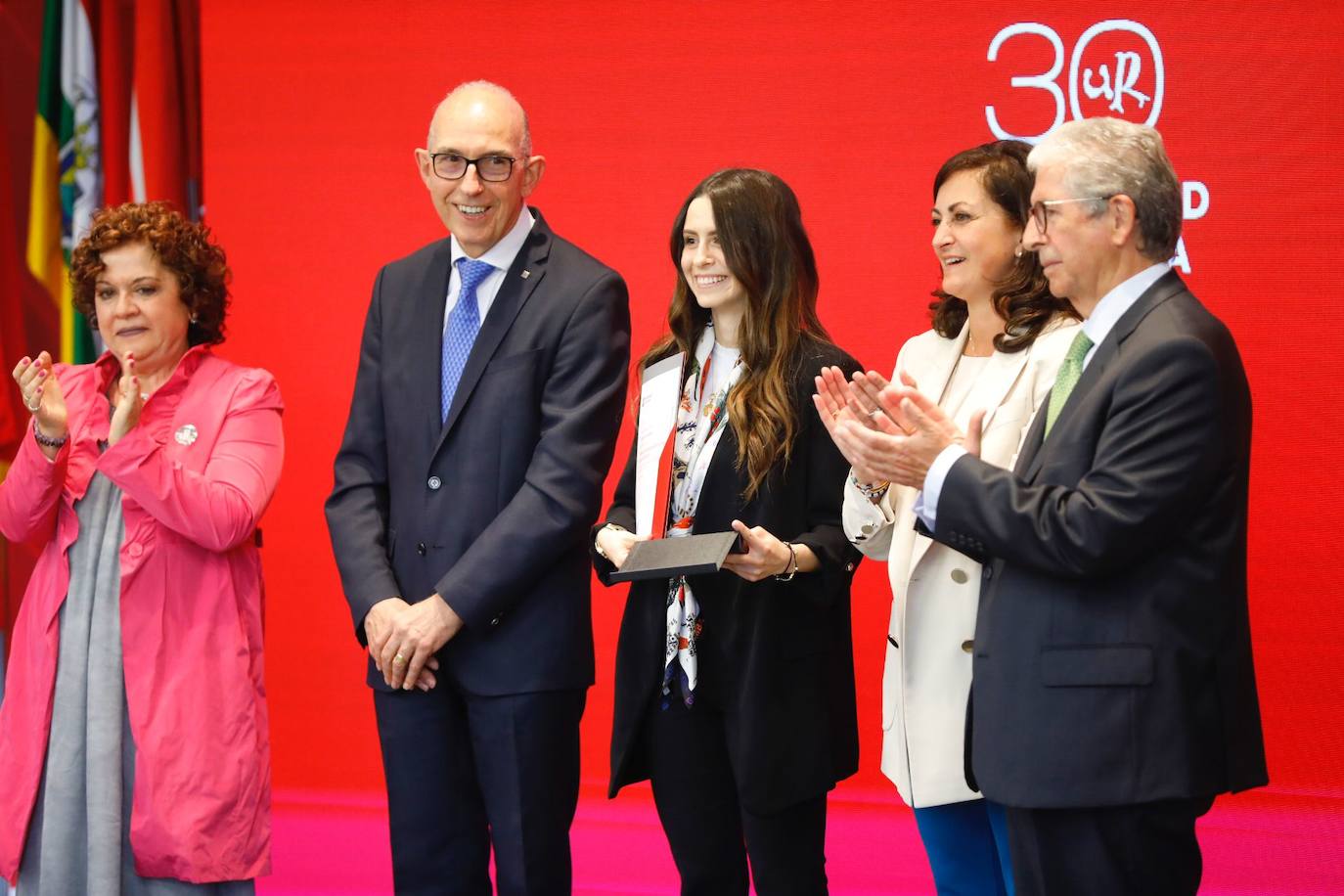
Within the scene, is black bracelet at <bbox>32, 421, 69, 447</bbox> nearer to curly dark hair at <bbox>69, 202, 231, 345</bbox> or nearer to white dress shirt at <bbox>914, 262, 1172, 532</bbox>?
curly dark hair at <bbox>69, 202, 231, 345</bbox>

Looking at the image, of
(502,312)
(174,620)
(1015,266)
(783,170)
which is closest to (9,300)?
(174,620)

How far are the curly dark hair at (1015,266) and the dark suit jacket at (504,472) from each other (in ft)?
2.25

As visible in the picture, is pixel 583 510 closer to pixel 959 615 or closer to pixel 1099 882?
pixel 959 615

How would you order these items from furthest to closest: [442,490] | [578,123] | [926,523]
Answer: [578,123], [442,490], [926,523]

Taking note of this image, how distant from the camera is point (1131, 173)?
202 centimetres

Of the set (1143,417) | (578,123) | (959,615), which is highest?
(578,123)

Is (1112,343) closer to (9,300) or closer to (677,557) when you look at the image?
(677,557)

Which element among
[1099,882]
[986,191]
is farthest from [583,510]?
[1099,882]

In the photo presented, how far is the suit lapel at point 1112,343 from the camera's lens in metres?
1.99

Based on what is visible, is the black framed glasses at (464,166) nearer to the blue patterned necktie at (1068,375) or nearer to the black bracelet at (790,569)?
the black bracelet at (790,569)

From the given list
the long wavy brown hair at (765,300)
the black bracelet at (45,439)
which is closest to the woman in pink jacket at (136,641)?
the black bracelet at (45,439)

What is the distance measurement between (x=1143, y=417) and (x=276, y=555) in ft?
10.2

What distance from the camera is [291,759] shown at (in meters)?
4.43

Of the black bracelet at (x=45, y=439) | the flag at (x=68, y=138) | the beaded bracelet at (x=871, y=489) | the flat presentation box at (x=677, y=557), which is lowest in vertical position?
the flat presentation box at (x=677, y=557)
